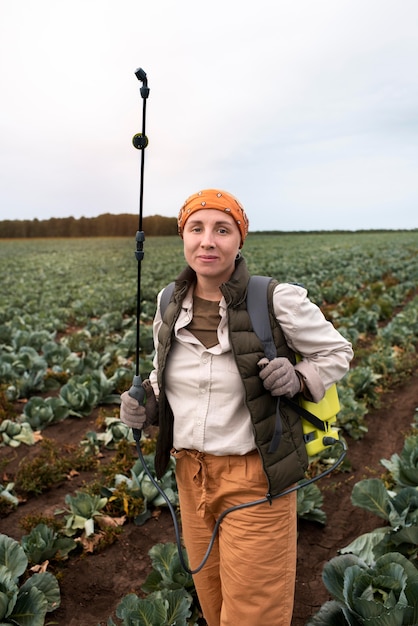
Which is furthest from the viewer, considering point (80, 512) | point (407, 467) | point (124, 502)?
point (124, 502)

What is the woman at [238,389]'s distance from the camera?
217cm

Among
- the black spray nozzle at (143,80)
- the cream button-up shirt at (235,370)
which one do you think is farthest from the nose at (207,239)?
the black spray nozzle at (143,80)

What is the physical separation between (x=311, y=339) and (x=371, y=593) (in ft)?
4.74

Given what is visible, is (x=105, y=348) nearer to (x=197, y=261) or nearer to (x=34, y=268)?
(x=197, y=261)

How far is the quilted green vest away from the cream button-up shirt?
59 mm

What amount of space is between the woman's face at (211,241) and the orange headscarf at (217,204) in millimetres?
20

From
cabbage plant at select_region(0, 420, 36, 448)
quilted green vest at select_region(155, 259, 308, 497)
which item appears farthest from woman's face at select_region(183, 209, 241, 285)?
cabbage plant at select_region(0, 420, 36, 448)

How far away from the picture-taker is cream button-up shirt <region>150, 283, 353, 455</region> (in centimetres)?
218

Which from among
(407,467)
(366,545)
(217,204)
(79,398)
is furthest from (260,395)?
(79,398)

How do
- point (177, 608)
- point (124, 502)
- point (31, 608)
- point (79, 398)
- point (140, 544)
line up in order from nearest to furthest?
point (177, 608) < point (31, 608) < point (140, 544) < point (124, 502) < point (79, 398)

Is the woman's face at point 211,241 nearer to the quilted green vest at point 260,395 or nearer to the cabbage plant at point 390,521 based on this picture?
the quilted green vest at point 260,395

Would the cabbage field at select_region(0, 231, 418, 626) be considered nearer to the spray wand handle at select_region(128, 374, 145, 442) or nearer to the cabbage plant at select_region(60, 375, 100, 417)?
the cabbage plant at select_region(60, 375, 100, 417)

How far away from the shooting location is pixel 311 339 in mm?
2191

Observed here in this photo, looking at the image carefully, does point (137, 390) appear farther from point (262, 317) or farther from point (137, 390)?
point (262, 317)
